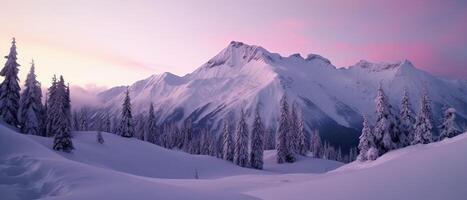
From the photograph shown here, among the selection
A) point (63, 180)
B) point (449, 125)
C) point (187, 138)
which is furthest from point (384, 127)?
point (187, 138)

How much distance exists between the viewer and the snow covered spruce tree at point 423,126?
59.2 meters

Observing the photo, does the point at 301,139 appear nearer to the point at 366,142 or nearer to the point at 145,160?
the point at 366,142

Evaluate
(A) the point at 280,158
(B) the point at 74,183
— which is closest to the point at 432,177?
(B) the point at 74,183

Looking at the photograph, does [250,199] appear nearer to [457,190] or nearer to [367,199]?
[367,199]

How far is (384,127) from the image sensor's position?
5931cm

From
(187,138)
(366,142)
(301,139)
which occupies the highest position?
(301,139)

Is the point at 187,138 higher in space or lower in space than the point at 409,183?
higher

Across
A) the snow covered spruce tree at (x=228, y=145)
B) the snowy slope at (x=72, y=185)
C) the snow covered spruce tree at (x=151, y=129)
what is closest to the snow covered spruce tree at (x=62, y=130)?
the snowy slope at (x=72, y=185)

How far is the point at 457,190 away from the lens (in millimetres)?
11391

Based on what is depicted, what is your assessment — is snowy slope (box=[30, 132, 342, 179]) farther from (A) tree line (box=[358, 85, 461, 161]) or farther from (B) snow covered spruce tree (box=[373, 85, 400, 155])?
(B) snow covered spruce tree (box=[373, 85, 400, 155])

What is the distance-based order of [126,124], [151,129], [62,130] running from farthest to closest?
1. [151,129]
2. [126,124]
3. [62,130]

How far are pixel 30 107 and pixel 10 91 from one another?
12.6ft

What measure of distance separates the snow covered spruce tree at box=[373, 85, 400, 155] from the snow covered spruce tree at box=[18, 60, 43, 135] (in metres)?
54.8

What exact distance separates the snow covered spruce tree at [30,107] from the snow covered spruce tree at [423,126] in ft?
200
